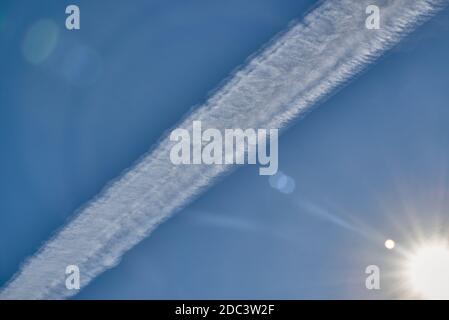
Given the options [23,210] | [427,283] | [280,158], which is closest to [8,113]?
[23,210]

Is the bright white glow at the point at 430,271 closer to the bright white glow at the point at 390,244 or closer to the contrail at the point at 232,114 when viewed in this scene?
the bright white glow at the point at 390,244

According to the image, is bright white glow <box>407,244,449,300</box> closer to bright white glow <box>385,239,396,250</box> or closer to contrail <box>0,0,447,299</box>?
bright white glow <box>385,239,396,250</box>

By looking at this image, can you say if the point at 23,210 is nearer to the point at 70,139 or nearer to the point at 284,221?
the point at 70,139

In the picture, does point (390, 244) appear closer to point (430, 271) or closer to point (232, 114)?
point (430, 271)

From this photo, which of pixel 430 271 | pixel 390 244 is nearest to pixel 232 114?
pixel 390 244

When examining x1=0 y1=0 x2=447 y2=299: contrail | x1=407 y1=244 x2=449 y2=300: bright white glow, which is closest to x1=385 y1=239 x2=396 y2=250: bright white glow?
x1=407 y1=244 x2=449 y2=300: bright white glow

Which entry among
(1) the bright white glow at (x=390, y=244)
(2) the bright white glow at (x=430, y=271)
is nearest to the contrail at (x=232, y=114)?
(1) the bright white glow at (x=390, y=244)
